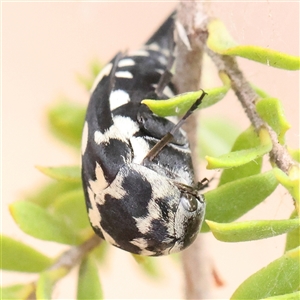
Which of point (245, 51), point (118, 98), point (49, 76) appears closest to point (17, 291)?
point (118, 98)

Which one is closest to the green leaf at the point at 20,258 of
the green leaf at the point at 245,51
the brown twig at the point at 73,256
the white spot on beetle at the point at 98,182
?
the brown twig at the point at 73,256

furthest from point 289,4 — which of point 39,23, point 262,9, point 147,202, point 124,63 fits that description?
point 39,23

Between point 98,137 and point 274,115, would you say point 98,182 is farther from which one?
point 274,115

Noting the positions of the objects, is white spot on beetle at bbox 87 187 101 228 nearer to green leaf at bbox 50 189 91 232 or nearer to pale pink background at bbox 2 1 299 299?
green leaf at bbox 50 189 91 232

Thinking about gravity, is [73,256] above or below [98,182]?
below

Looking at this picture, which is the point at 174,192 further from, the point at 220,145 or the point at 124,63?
the point at 220,145
